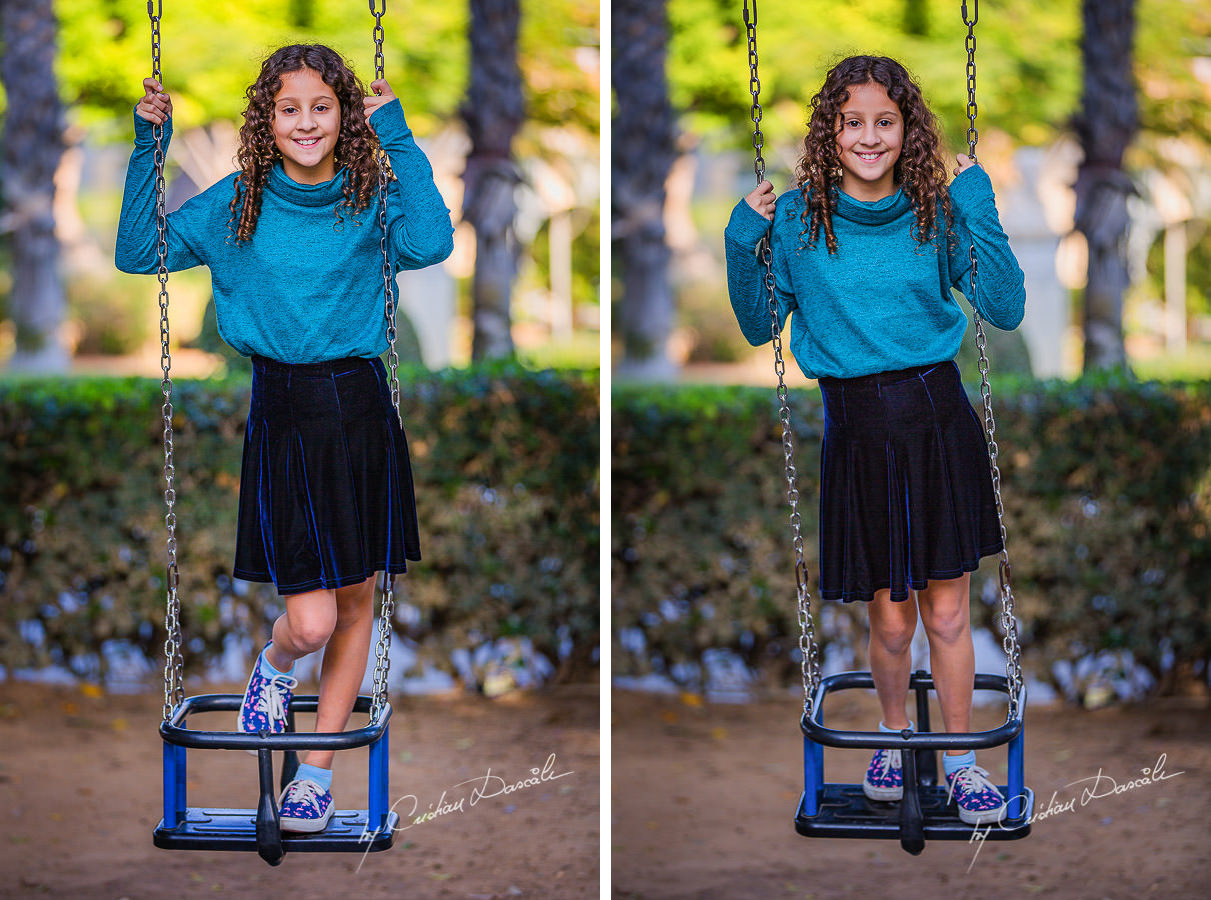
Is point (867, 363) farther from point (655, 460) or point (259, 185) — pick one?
point (655, 460)

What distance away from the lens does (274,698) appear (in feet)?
9.84

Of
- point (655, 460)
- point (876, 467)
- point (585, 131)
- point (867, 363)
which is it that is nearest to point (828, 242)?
point (867, 363)

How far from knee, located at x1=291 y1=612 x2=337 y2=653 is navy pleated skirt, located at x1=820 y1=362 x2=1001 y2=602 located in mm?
1158

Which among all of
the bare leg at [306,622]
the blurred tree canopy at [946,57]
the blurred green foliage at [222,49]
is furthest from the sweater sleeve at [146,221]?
the blurred tree canopy at [946,57]

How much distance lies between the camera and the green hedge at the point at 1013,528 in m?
5.55

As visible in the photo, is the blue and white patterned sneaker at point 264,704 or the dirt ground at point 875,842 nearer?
the blue and white patterned sneaker at point 264,704

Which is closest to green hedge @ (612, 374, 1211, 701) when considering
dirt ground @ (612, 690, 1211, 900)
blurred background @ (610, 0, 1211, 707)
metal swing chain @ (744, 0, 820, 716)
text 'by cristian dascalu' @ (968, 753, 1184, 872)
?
blurred background @ (610, 0, 1211, 707)

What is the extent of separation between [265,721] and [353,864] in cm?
232

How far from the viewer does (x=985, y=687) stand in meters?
3.28

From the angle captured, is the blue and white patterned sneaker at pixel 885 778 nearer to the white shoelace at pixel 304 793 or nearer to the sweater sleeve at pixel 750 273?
the sweater sleeve at pixel 750 273

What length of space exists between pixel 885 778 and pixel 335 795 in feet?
9.35

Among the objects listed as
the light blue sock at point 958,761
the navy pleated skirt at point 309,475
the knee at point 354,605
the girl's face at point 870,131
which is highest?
the girl's face at point 870,131

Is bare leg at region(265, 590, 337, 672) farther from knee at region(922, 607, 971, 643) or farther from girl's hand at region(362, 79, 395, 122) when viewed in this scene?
knee at region(922, 607, 971, 643)

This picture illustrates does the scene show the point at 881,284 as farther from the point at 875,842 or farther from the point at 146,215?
the point at 875,842
